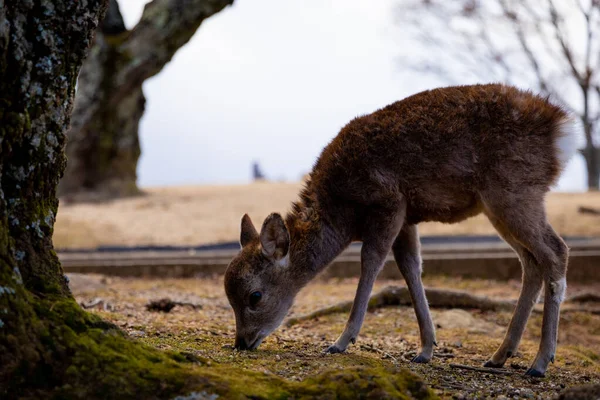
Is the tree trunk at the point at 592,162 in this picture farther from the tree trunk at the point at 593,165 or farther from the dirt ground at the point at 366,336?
the dirt ground at the point at 366,336

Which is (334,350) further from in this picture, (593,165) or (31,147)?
(593,165)

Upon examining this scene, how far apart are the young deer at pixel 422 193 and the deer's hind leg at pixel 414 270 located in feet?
0.09

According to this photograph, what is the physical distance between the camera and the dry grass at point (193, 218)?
48.5 ft

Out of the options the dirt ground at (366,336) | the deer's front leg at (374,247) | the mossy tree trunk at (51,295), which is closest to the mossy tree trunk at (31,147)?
the mossy tree trunk at (51,295)

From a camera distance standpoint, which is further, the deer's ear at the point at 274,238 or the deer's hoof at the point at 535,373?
the deer's ear at the point at 274,238

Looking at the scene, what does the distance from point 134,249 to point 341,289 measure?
5486 millimetres

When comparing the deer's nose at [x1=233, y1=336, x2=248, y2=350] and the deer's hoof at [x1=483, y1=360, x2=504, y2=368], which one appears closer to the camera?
the deer's nose at [x1=233, y1=336, x2=248, y2=350]

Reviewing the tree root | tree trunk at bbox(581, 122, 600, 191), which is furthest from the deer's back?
tree trunk at bbox(581, 122, 600, 191)

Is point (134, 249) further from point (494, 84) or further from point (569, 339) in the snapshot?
point (494, 84)

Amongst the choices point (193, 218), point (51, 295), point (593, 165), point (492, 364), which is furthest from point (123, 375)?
point (593, 165)

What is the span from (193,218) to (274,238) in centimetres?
1182

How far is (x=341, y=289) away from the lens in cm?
973

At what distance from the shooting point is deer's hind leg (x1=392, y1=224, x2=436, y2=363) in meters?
5.61

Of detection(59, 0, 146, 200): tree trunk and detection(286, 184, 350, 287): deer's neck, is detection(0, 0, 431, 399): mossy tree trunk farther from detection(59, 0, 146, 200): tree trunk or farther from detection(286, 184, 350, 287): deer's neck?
detection(59, 0, 146, 200): tree trunk
